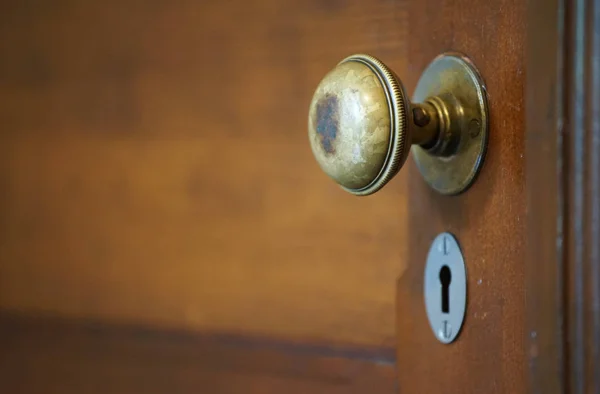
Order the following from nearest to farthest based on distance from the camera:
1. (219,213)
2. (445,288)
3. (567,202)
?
(567,202) < (445,288) < (219,213)

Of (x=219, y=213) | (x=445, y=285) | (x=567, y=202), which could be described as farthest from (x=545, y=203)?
(x=219, y=213)

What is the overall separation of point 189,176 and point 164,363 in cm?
17

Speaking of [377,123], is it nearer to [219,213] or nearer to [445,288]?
[445,288]

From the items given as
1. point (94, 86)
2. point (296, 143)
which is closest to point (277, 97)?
point (296, 143)

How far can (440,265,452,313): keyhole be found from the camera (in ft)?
1.13

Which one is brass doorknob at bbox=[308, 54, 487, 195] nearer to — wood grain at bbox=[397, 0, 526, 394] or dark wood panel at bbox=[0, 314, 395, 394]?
wood grain at bbox=[397, 0, 526, 394]

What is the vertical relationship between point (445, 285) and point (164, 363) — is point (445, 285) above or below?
above

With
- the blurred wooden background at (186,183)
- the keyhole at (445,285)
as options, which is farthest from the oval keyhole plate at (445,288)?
the blurred wooden background at (186,183)

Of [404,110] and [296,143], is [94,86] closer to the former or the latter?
[296,143]

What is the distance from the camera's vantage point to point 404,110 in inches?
11.9

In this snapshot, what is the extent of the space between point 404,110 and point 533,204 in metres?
0.08

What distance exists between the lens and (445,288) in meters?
0.35

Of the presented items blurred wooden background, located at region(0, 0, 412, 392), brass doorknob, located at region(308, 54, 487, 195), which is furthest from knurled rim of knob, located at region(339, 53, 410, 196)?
blurred wooden background, located at region(0, 0, 412, 392)

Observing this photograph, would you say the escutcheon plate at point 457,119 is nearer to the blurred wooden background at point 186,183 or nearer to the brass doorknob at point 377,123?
the brass doorknob at point 377,123
